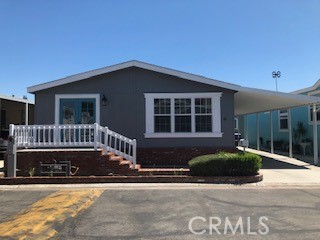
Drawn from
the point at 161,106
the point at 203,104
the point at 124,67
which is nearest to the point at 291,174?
the point at 203,104

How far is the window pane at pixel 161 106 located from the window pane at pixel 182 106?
13.3 inches

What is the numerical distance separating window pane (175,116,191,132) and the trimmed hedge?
3.68 m

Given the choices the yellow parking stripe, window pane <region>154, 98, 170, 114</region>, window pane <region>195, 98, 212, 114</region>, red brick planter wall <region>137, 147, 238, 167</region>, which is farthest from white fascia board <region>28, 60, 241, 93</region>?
the yellow parking stripe

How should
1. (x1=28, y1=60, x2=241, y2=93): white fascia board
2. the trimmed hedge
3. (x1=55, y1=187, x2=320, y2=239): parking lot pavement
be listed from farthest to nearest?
1. (x1=28, y1=60, x2=241, y2=93): white fascia board
2. the trimmed hedge
3. (x1=55, y1=187, x2=320, y2=239): parking lot pavement

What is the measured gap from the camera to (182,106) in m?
16.1

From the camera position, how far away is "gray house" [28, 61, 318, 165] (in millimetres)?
15852

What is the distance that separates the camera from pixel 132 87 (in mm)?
16031

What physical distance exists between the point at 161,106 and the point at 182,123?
1.14 meters

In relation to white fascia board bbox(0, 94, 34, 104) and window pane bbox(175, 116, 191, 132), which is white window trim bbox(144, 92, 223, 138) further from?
white fascia board bbox(0, 94, 34, 104)

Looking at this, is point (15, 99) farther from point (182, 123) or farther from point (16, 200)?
point (16, 200)

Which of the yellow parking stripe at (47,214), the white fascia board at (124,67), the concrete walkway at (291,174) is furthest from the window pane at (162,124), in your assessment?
the yellow parking stripe at (47,214)

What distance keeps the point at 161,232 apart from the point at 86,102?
1067cm

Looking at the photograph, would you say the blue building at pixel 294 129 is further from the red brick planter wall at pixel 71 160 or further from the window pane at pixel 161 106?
the red brick planter wall at pixel 71 160

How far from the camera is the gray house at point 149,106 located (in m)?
15.9
